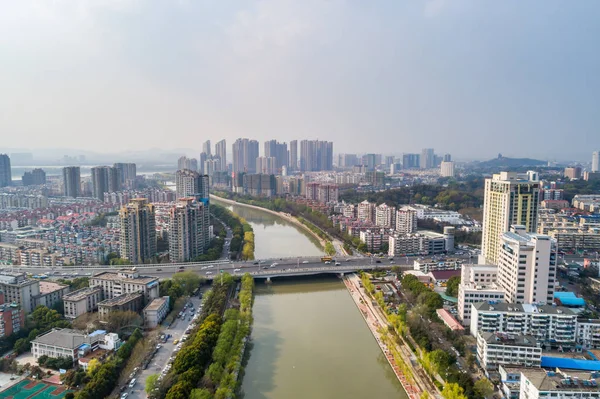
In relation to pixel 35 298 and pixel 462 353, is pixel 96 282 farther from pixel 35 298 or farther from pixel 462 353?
pixel 462 353

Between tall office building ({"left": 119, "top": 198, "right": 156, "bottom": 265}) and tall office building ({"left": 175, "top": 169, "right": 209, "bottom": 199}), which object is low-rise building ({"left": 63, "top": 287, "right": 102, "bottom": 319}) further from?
tall office building ({"left": 175, "top": 169, "right": 209, "bottom": 199})

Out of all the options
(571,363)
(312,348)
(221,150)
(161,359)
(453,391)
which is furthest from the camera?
(221,150)

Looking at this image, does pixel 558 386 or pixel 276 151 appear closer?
pixel 558 386

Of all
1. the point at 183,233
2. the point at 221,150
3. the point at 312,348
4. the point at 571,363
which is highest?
the point at 221,150

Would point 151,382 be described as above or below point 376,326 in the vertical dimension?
above

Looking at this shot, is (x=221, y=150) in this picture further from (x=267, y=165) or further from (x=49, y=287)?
(x=49, y=287)

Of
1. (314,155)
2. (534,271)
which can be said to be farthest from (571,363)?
(314,155)

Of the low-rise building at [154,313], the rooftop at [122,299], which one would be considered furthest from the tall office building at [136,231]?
the low-rise building at [154,313]

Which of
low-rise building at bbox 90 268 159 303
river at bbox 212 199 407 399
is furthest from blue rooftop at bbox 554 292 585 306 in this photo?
low-rise building at bbox 90 268 159 303
